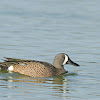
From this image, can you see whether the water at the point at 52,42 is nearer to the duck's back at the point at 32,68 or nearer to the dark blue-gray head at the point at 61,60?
the duck's back at the point at 32,68

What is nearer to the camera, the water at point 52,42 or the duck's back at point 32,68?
the water at point 52,42

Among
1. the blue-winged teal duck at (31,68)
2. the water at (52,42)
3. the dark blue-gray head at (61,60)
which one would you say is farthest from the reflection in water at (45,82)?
the dark blue-gray head at (61,60)

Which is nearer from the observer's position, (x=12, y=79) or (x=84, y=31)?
(x=12, y=79)

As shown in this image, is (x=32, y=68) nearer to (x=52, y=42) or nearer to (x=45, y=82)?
(x=45, y=82)

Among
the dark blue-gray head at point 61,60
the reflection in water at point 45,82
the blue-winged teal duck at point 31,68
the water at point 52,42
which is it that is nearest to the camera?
the water at point 52,42

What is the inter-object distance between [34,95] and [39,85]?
1.24 metres

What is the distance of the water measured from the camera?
1055cm

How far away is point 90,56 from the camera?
1498 cm

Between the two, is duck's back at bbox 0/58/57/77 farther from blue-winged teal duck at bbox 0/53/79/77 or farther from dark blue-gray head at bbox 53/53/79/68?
dark blue-gray head at bbox 53/53/79/68

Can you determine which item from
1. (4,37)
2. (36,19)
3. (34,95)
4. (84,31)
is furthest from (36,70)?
(36,19)

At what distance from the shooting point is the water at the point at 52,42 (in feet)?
34.6

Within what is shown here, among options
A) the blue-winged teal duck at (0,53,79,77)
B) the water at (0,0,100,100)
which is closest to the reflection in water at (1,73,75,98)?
the water at (0,0,100,100)

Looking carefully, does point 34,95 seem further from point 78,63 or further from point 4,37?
point 4,37

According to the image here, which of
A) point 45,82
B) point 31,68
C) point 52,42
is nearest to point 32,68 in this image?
point 31,68
